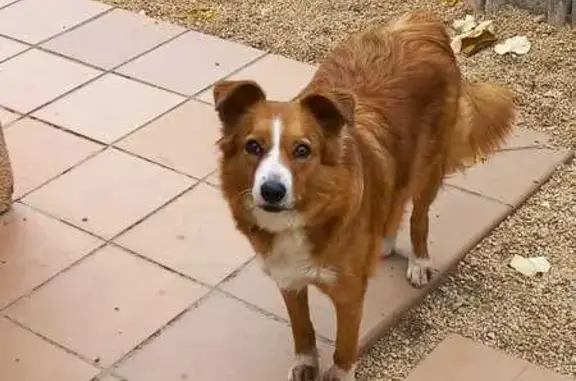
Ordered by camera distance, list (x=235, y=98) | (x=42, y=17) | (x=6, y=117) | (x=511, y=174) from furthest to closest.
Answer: (x=42, y=17), (x=6, y=117), (x=511, y=174), (x=235, y=98)

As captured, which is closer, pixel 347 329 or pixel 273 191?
pixel 273 191

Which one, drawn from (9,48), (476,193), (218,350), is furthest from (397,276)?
(9,48)

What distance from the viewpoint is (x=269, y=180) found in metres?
2.42

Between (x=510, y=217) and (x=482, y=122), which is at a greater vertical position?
(x=482, y=122)

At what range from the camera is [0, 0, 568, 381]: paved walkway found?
Answer: 3.17m

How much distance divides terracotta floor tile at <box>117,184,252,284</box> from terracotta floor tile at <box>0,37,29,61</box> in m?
1.45

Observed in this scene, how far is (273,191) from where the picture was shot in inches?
95.7

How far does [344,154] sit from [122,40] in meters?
2.50

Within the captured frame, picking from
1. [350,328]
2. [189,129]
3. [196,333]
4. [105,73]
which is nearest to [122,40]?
[105,73]

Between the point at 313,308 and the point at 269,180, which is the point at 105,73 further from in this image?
the point at 269,180

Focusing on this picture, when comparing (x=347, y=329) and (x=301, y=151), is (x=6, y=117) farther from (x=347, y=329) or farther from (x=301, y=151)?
(x=301, y=151)

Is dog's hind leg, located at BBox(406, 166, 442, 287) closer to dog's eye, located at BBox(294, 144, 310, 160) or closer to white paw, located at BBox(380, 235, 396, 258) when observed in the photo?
white paw, located at BBox(380, 235, 396, 258)

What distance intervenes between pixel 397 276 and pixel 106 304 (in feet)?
3.14

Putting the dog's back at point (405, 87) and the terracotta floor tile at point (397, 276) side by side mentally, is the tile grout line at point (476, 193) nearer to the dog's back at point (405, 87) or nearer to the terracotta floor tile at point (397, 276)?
the terracotta floor tile at point (397, 276)
